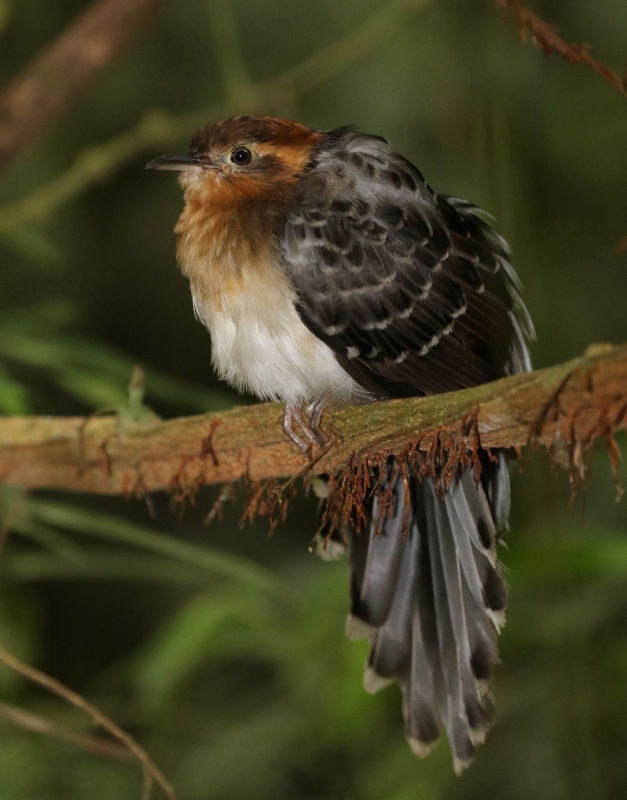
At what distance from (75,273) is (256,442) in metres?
3.00

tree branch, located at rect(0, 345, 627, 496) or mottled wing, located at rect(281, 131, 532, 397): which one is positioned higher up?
mottled wing, located at rect(281, 131, 532, 397)

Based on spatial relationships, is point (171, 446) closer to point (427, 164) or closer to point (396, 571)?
point (396, 571)

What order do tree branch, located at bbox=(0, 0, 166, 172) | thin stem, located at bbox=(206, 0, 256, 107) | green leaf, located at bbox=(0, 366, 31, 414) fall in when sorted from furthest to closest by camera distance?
1. thin stem, located at bbox=(206, 0, 256, 107)
2. tree branch, located at bbox=(0, 0, 166, 172)
3. green leaf, located at bbox=(0, 366, 31, 414)

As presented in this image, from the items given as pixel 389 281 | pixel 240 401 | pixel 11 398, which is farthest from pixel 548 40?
pixel 240 401

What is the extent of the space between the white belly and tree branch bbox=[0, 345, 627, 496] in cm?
7

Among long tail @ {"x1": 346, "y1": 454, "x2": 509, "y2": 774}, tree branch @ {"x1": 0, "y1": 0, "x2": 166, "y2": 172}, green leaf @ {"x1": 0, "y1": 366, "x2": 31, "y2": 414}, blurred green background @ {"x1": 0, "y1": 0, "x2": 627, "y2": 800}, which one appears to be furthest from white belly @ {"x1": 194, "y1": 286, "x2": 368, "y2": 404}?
tree branch @ {"x1": 0, "y1": 0, "x2": 166, "y2": 172}

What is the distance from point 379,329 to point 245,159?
0.59 m

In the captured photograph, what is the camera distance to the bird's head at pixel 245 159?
238 cm

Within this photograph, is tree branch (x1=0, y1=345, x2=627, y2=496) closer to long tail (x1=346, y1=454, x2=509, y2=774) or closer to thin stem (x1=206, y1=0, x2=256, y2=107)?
long tail (x1=346, y1=454, x2=509, y2=774)

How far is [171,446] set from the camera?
2229 millimetres

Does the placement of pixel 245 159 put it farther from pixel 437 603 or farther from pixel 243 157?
pixel 437 603

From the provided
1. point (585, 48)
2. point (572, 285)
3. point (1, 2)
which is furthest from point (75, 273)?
point (585, 48)

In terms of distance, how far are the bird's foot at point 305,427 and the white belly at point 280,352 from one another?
0.05m

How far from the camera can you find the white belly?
2.16m
